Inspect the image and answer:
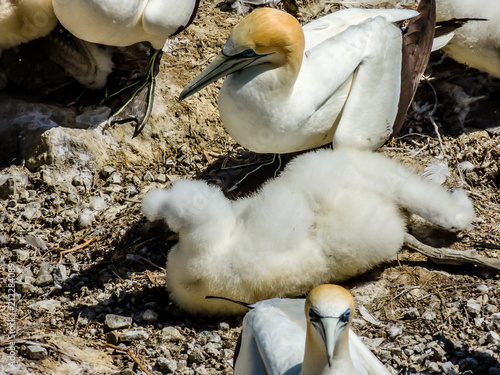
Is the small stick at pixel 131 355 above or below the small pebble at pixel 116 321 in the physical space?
below

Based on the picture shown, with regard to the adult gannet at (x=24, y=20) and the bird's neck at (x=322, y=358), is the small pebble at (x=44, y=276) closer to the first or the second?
the adult gannet at (x=24, y=20)

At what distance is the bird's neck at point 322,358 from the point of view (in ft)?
8.36

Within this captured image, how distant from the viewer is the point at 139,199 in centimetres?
441

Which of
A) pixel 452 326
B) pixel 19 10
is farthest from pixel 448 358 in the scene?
pixel 19 10

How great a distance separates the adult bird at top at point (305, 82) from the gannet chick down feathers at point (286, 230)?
0.37 m

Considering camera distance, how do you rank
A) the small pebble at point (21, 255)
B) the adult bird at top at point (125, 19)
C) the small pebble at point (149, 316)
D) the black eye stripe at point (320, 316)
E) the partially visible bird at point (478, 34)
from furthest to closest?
the partially visible bird at point (478, 34)
the adult bird at top at point (125, 19)
the small pebble at point (21, 255)
the small pebble at point (149, 316)
the black eye stripe at point (320, 316)

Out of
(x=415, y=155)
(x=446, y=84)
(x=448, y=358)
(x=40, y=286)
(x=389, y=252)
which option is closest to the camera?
(x=448, y=358)

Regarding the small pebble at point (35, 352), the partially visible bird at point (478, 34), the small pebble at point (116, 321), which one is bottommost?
the small pebble at point (116, 321)

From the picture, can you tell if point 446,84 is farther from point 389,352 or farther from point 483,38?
point 389,352

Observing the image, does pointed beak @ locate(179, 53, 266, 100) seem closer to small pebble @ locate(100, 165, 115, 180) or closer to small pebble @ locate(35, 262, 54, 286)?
small pebble @ locate(100, 165, 115, 180)

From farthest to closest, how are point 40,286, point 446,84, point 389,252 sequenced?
point 446,84, point 40,286, point 389,252

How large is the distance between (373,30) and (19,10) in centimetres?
218

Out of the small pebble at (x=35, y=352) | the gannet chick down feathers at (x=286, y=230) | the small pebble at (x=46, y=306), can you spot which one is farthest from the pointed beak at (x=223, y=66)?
the small pebble at (x=35, y=352)

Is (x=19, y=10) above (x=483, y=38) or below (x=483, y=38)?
above
